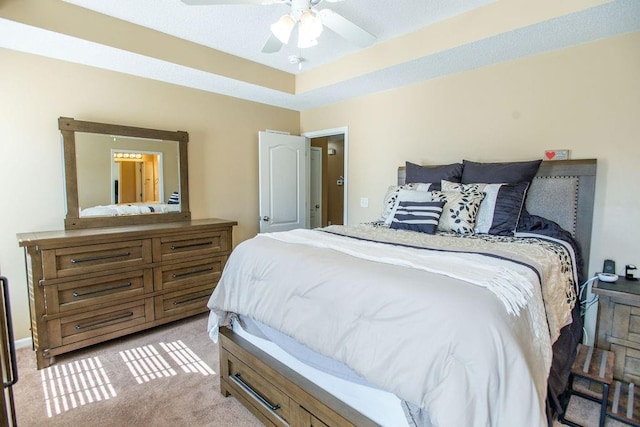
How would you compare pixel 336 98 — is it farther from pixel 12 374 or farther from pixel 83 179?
pixel 12 374

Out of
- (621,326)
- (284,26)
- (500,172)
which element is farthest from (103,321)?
(621,326)

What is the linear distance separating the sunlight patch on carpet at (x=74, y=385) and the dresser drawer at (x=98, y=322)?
19cm

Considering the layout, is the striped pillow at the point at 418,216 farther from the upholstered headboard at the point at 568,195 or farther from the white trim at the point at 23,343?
the white trim at the point at 23,343

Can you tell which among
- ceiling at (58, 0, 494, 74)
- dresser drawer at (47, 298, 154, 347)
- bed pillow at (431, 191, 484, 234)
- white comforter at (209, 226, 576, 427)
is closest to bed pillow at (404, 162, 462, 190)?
bed pillow at (431, 191, 484, 234)

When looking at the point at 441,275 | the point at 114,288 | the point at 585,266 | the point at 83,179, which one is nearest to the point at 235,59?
the point at 83,179

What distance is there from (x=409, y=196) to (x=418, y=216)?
26cm

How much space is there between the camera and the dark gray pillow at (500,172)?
2.43 metres

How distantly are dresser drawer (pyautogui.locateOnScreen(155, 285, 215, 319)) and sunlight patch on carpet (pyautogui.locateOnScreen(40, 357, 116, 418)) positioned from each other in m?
0.59

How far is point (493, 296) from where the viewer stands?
3.60ft

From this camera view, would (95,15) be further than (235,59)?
No

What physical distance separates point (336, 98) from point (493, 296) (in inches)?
128

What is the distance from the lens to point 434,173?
290 cm

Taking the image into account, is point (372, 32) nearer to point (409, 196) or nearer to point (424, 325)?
point (409, 196)

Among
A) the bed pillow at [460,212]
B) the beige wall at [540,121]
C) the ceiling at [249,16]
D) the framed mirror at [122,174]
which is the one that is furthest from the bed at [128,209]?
the bed pillow at [460,212]
